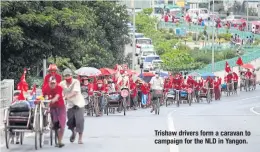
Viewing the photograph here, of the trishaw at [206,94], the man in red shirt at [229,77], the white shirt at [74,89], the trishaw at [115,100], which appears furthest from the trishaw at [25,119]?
the man in red shirt at [229,77]

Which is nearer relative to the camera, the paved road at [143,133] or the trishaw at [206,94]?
the paved road at [143,133]

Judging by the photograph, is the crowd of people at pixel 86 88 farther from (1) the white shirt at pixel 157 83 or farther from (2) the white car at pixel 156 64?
(2) the white car at pixel 156 64

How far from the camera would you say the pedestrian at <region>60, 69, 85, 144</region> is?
67.2ft

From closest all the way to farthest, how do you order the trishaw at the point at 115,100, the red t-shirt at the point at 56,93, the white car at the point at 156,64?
the red t-shirt at the point at 56,93
the trishaw at the point at 115,100
the white car at the point at 156,64

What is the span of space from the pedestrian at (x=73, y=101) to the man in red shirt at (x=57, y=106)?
0.43m

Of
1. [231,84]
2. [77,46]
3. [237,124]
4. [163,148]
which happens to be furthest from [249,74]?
[163,148]

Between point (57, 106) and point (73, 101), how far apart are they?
0.69 metres

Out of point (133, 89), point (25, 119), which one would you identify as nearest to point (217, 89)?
point (133, 89)

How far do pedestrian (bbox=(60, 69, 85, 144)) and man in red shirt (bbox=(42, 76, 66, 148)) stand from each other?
43 cm

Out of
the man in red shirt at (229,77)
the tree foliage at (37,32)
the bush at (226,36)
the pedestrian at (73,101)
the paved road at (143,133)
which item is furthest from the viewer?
the bush at (226,36)

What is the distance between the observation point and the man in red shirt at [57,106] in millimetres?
19953

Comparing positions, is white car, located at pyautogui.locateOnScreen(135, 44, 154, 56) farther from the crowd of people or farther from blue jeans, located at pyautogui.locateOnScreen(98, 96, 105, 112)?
blue jeans, located at pyautogui.locateOnScreen(98, 96, 105, 112)

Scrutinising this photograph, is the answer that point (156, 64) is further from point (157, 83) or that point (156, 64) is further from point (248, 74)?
point (157, 83)

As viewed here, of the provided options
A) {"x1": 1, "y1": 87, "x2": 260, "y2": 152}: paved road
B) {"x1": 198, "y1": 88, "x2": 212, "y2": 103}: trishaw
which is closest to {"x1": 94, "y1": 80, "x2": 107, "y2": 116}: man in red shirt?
{"x1": 1, "y1": 87, "x2": 260, "y2": 152}: paved road
